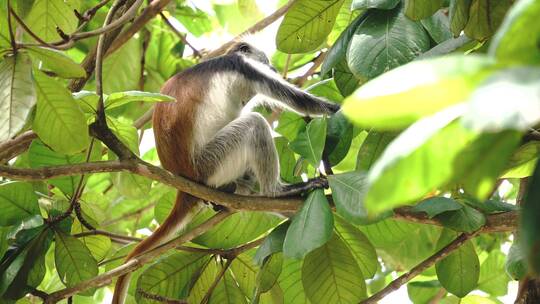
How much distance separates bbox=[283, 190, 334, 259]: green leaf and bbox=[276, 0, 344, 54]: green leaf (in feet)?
2.55

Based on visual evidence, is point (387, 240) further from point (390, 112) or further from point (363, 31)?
point (390, 112)

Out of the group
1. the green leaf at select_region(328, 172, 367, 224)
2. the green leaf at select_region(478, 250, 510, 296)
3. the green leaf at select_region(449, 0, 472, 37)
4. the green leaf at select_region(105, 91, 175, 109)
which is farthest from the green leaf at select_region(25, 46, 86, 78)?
the green leaf at select_region(478, 250, 510, 296)

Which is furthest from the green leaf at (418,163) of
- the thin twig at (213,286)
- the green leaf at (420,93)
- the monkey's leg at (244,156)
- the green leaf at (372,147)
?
the monkey's leg at (244,156)

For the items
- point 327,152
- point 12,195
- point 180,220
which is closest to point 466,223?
point 327,152

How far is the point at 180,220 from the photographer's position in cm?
284

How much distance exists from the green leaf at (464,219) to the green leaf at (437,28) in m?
0.56

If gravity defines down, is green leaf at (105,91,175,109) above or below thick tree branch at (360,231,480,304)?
above

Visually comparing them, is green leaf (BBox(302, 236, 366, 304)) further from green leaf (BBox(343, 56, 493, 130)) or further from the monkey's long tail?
Answer: green leaf (BBox(343, 56, 493, 130))

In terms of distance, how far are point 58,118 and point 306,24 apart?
102 cm

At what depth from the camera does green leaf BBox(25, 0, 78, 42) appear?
2.64 meters

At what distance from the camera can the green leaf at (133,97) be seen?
2.10 meters

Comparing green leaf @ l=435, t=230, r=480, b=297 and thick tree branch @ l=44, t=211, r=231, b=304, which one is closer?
thick tree branch @ l=44, t=211, r=231, b=304

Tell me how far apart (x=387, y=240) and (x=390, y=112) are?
2.16m

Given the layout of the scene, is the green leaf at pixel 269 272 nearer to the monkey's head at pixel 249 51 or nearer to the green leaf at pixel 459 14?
the green leaf at pixel 459 14
